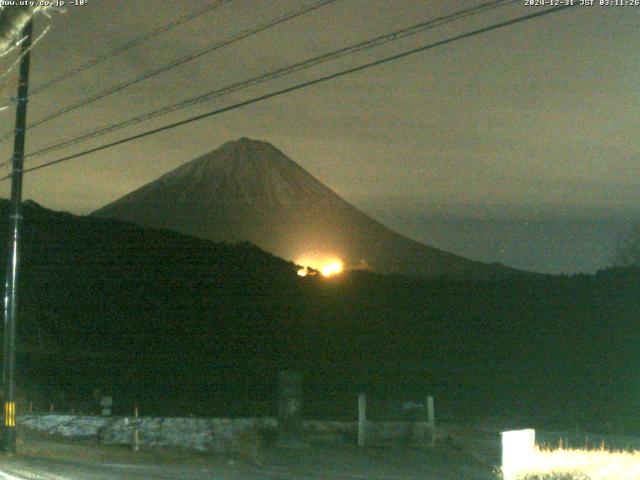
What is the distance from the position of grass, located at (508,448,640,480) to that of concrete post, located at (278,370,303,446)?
9.36m

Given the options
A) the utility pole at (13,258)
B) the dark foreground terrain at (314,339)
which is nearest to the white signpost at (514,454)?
the utility pole at (13,258)

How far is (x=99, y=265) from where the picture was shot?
54406 mm

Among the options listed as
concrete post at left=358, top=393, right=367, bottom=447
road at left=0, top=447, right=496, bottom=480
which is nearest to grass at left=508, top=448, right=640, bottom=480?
road at left=0, top=447, right=496, bottom=480

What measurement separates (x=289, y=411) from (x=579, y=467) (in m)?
11.2

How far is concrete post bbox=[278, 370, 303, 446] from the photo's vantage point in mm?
21359

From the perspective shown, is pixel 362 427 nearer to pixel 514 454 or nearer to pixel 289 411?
pixel 289 411

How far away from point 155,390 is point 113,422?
12525mm

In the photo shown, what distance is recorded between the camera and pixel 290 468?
16938 millimetres

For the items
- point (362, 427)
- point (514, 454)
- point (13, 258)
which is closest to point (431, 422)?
point (362, 427)

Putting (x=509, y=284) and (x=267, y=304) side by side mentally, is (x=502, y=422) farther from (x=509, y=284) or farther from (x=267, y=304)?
(x=267, y=304)

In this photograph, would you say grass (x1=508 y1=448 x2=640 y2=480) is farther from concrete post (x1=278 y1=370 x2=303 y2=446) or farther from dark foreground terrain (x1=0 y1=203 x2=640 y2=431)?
dark foreground terrain (x1=0 y1=203 x2=640 y2=431)

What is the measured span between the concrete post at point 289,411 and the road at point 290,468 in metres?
0.73

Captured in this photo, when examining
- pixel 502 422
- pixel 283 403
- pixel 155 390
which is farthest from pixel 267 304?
pixel 283 403

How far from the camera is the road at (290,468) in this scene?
1414 cm
